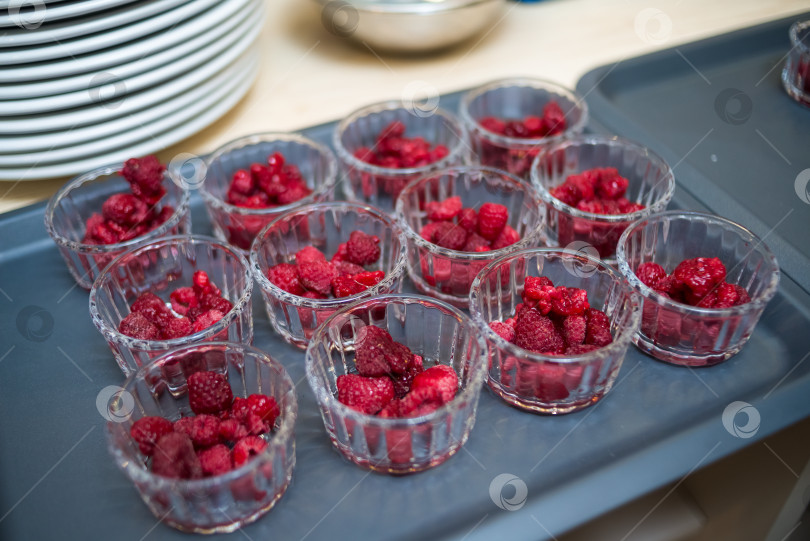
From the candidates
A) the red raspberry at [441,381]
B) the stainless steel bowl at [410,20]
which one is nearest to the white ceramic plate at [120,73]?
the stainless steel bowl at [410,20]

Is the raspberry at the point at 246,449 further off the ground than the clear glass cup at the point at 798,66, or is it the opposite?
the clear glass cup at the point at 798,66

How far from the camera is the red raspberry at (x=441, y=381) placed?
1114 millimetres

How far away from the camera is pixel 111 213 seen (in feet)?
4.70

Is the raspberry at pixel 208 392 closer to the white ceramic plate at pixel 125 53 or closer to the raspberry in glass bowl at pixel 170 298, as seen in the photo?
the raspberry in glass bowl at pixel 170 298

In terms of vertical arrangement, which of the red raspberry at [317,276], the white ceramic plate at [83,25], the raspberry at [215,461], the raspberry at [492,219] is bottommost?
the raspberry at [215,461]

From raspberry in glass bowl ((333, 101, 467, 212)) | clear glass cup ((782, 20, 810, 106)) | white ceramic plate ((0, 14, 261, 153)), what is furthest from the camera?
clear glass cup ((782, 20, 810, 106))

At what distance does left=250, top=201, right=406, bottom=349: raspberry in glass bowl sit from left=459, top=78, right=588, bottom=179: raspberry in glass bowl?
1.21 ft

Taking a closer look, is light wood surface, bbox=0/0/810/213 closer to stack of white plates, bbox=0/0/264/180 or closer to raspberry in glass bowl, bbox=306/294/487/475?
stack of white plates, bbox=0/0/264/180

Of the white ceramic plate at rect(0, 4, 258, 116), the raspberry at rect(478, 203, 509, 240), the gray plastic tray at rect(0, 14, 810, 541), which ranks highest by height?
the white ceramic plate at rect(0, 4, 258, 116)

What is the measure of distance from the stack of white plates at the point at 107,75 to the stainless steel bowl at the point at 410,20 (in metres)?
0.30

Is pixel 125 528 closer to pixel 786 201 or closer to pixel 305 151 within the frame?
pixel 305 151

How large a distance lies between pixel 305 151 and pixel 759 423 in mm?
1066

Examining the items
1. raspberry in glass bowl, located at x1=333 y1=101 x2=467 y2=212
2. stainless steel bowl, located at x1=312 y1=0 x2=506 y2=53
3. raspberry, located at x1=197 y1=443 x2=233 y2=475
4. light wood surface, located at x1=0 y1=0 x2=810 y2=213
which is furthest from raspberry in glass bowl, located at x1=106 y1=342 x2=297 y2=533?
stainless steel bowl, located at x1=312 y1=0 x2=506 y2=53

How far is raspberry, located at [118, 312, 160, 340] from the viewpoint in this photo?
123 centimetres
